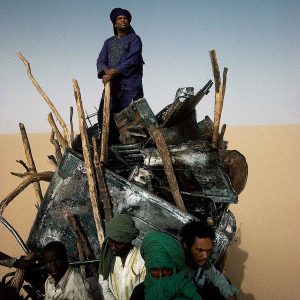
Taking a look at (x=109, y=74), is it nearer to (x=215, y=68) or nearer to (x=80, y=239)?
(x=215, y=68)

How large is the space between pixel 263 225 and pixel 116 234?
11.6 m

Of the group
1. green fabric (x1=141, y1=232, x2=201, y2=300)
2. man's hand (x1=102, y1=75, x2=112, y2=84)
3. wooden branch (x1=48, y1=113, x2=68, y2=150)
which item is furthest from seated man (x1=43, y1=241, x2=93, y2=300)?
man's hand (x1=102, y1=75, x2=112, y2=84)

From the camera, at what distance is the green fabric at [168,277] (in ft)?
6.44

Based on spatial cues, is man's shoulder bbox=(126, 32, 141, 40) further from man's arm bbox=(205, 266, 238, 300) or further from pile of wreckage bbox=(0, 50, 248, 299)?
man's arm bbox=(205, 266, 238, 300)

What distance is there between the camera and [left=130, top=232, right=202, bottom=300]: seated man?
6.45 feet

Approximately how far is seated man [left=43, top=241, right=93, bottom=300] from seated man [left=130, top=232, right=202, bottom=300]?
63 centimetres

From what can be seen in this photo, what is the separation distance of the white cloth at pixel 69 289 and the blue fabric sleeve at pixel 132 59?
3.37 m

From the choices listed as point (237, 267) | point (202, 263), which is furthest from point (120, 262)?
point (237, 267)

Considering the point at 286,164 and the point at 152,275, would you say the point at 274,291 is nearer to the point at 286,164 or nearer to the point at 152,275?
the point at 152,275

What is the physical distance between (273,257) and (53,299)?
28.9ft

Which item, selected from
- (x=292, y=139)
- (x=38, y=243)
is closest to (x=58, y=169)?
(x=38, y=243)

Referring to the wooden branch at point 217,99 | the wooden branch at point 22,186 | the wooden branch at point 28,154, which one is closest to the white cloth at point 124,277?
the wooden branch at point 217,99

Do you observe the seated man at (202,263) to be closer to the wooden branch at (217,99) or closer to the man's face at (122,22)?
Result: the wooden branch at (217,99)

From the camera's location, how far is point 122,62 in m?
5.13
